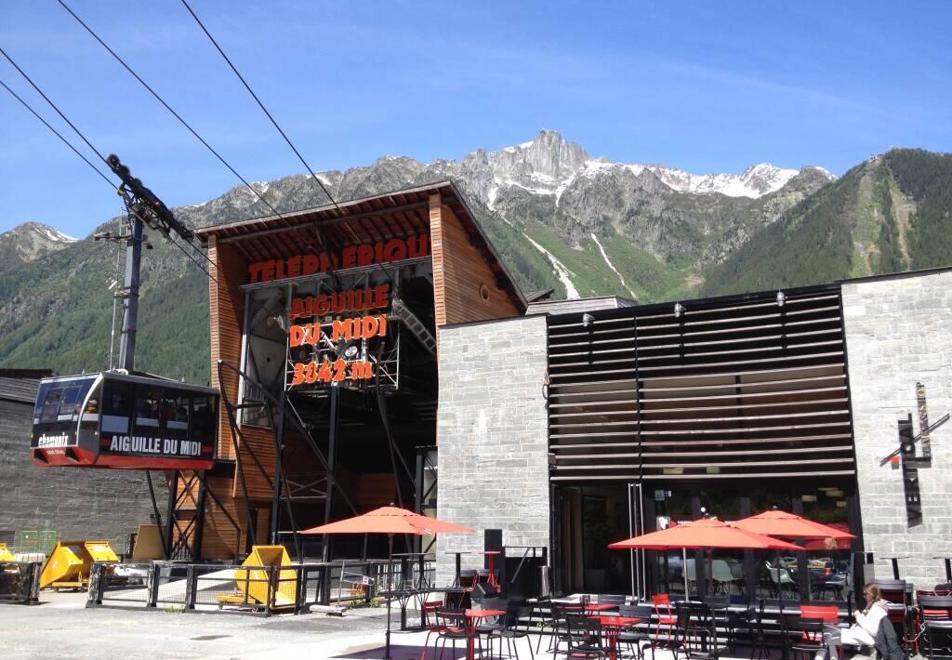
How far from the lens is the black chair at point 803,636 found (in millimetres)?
12555

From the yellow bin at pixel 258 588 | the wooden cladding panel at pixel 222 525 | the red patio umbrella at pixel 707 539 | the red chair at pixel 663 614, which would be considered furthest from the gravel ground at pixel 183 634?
the wooden cladding panel at pixel 222 525

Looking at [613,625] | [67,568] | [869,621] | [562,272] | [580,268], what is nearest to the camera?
[869,621]

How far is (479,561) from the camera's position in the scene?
21.6 metres

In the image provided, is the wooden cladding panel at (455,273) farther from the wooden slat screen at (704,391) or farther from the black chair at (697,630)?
the black chair at (697,630)

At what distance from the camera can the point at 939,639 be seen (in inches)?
500

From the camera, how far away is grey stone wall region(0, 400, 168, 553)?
32438 mm

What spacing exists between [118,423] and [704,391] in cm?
1766

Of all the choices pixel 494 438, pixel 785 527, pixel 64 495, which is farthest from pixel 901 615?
pixel 64 495

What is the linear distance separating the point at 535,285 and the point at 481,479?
12114 centimetres

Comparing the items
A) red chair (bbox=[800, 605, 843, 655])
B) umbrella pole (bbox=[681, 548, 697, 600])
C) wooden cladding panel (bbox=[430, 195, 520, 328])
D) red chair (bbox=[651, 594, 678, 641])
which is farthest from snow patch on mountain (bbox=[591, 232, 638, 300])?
red chair (bbox=[800, 605, 843, 655])

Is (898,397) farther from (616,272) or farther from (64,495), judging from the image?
(616,272)

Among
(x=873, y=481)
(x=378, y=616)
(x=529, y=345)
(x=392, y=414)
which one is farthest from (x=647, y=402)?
(x=392, y=414)

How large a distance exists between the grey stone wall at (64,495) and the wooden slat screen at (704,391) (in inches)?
884

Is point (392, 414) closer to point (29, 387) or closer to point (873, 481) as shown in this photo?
point (29, 387)
